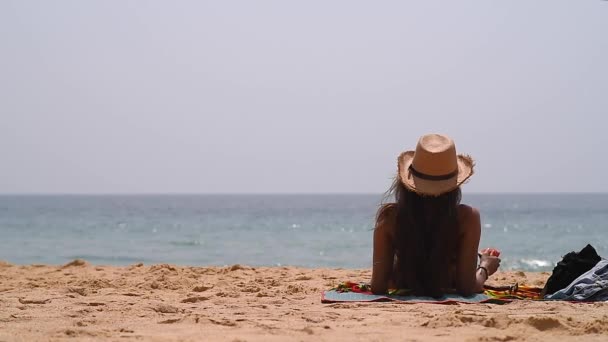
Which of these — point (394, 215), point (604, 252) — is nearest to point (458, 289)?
Answer: point (394, 215)

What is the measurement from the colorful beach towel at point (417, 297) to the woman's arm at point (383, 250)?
115 mm

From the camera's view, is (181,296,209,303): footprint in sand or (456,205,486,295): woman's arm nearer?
(456,205,486,295): woman's arm

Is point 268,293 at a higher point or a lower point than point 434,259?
lower

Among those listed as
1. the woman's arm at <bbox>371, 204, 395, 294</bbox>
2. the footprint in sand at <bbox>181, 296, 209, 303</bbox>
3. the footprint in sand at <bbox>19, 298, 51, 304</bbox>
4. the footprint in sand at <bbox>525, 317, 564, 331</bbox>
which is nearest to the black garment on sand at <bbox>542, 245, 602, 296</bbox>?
the woman's arm at <bbox>371, 204, 395, 294</bbox>

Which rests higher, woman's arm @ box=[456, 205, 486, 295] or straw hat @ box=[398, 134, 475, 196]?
straw hat @ box=[398, 134, 475, 196]

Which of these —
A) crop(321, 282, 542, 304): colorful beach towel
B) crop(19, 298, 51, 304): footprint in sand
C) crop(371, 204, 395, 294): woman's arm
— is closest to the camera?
crop(321, 282, 542, 304): colorful beach towel

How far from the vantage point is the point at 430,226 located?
4559 mm

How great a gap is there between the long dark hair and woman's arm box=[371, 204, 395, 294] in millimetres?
35

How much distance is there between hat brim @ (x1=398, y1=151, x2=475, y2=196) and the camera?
441 centimetres

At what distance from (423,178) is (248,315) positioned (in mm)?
1407

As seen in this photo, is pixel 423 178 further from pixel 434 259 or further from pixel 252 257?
pixel 252 257

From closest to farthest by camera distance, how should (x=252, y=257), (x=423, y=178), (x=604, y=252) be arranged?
(x=423, y=178) → (x=252, y=257) → (x=604, y=252)

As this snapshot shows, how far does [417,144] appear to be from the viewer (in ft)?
15.0

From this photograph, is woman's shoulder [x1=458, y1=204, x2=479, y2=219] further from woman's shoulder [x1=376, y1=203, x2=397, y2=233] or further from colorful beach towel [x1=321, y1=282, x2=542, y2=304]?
colorful beach towel [x1=321, y1=282, x2=542, y2=304]
